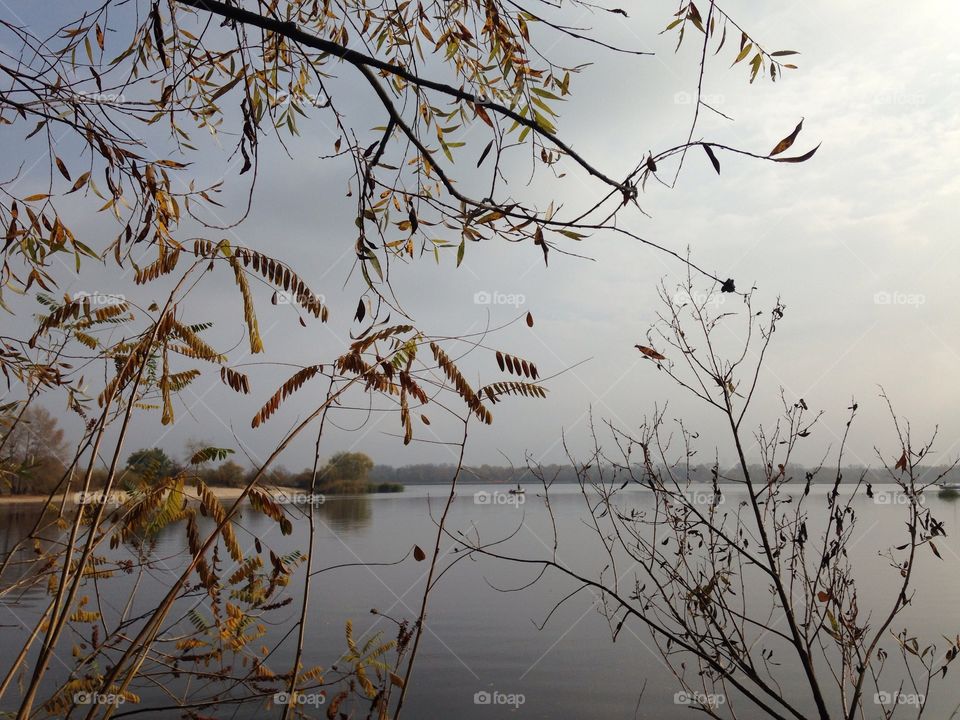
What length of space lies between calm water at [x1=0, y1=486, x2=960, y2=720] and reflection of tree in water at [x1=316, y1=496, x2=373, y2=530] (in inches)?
67.0

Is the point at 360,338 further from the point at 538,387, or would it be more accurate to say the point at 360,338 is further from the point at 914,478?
the point at 914,478

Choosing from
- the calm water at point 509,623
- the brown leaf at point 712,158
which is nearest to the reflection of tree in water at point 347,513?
the calm water at point 509,623

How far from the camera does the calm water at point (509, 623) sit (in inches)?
223

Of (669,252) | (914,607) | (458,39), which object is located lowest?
(914,607)

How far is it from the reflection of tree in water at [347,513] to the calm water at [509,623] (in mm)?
1702

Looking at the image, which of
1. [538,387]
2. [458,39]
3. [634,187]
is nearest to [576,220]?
[634,187]

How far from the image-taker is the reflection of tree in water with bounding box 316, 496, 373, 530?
12812 millimetres

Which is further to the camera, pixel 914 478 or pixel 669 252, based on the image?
pixel 914 478

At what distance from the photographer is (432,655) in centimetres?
701

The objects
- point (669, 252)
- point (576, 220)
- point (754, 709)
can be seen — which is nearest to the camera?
point (669, 252)

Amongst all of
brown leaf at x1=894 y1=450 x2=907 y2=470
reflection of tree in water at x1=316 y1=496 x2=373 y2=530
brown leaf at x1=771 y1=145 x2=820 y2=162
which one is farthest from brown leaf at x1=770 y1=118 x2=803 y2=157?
reflection of tree in water at x1=316 y1=496 x2=373 y2=530

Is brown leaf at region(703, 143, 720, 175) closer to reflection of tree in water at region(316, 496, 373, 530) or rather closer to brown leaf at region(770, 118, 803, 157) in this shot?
brown leaf at region(770, 118, 803, 157)

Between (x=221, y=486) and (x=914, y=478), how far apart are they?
2.14m

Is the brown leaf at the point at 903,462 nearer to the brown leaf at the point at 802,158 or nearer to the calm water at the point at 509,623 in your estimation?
the calm water at the point at 509,623
